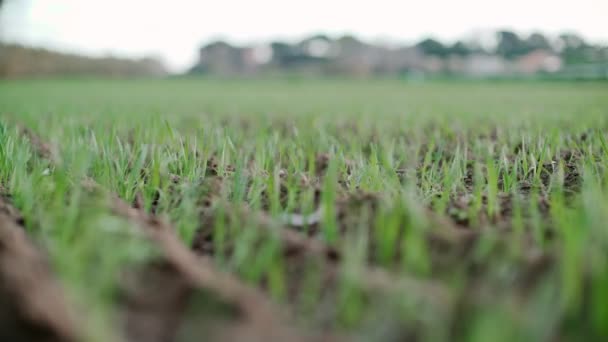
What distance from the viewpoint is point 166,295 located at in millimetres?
621

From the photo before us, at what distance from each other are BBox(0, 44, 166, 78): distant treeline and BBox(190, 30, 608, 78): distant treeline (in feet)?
19.8

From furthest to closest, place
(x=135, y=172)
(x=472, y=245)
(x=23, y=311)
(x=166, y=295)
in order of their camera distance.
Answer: (x=135, y=172) → (x=472, y=245) → (x=166, y=295) → (x=23, y=311)

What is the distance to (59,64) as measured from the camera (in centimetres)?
2520

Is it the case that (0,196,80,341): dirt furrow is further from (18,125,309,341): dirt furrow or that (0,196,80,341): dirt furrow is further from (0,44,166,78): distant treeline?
(0,44,166,78): distant treeline

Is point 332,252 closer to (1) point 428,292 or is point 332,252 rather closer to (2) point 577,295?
(1) point 428,292

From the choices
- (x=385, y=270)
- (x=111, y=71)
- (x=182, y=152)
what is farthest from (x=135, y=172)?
(x=111, y=71)

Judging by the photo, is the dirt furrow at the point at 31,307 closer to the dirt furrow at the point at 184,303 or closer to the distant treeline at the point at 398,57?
the dirt furrow at the point at 184,303

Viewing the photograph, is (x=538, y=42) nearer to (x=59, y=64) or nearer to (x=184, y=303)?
(x=59, y=64)

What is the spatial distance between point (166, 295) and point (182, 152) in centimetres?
98

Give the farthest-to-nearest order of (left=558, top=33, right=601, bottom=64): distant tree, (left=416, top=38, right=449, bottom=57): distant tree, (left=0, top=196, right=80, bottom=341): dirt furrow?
1. (left=416, top=38, right=449, bottom=57): distant tree
2. (left=558, top=33, right=601, bottom=64): distant tree
3. (left=0, top=196, right=80, bottom=341): dirt furrow

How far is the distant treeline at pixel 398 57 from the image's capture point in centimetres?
3444

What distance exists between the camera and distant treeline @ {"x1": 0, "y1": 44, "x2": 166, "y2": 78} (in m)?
Result: 21.7

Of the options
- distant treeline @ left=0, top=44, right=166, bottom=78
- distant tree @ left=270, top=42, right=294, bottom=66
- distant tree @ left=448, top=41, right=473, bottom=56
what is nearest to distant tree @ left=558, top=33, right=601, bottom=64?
distant tree @ left=448, top=41, right=473, bottom=56

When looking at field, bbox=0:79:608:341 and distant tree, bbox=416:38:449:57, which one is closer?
field, bbox=0:79:608:341
